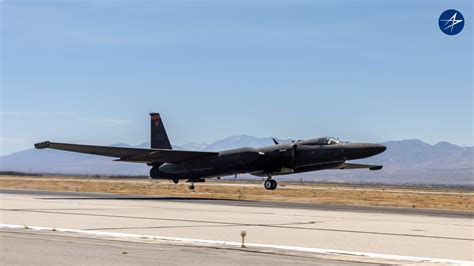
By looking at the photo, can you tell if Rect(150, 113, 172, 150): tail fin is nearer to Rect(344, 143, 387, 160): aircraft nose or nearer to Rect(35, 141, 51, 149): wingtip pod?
Rect(344, 143, 387, 160): aircraft nose

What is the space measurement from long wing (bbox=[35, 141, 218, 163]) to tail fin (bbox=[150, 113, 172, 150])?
899cm

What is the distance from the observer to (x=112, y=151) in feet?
140

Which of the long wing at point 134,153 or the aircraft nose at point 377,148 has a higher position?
the aircraft nose at point 377,148

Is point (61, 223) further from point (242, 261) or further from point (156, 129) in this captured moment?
point (156, 129)

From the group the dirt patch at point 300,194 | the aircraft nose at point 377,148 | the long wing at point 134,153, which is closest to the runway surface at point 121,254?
the dirt patch at point 300,194

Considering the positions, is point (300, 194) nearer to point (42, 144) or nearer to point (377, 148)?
point (377, 148)

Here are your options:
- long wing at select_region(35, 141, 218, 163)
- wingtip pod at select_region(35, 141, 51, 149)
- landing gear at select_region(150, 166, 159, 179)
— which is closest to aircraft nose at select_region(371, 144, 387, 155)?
long wing at select_region(35, 141, 218, 163)

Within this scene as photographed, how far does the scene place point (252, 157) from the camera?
44656mm

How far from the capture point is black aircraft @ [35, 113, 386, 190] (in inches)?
1683

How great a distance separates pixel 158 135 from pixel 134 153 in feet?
44.0

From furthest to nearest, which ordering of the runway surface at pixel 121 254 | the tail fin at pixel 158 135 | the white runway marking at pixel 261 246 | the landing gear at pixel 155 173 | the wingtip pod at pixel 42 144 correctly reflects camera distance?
the tail fin at pixel 158 135 → the landing gear at pixel 155 173 → the wingtip pod at pixel 42 144 → the white runway marking at pixel 261 246 → the runway surface at pixel 121 254

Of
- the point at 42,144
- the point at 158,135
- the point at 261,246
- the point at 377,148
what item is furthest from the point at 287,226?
the point at 158,135

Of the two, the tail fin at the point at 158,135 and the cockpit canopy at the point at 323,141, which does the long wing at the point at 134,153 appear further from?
the tail fin at the point at 158,135

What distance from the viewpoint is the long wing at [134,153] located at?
132ft
